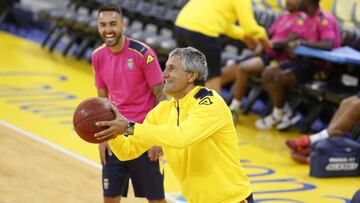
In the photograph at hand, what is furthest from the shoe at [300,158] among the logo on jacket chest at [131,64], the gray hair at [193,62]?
the gray hair at [193,62]

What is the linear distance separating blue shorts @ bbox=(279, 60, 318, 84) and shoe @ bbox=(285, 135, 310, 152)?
4.61 ft

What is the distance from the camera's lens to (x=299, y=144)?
29.1ft

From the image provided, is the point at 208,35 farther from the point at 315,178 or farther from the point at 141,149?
the point at 141,149

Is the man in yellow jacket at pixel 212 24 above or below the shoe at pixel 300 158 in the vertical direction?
above

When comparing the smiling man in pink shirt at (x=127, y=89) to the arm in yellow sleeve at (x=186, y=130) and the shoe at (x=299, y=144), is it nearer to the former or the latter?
the arm in yellow sleeve at (x=186, y=130)

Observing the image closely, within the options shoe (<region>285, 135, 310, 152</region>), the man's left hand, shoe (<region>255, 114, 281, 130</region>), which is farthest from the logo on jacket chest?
shoe (<region>255, 114, 281, 130</region>)

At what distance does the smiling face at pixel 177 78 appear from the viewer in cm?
474

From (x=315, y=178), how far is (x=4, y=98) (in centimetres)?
464

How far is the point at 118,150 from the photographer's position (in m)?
4.88

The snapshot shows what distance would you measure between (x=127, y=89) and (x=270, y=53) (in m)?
4.92

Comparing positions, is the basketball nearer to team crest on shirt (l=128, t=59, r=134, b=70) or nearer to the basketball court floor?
team crest on shirt (l=128, t=59, r=134, b=70)

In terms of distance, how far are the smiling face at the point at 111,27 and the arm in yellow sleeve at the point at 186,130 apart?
4.49ft

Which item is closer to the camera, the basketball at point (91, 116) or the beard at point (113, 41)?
the basketball at point (91, 116)

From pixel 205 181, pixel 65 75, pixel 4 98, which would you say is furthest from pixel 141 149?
pixel 65 75
